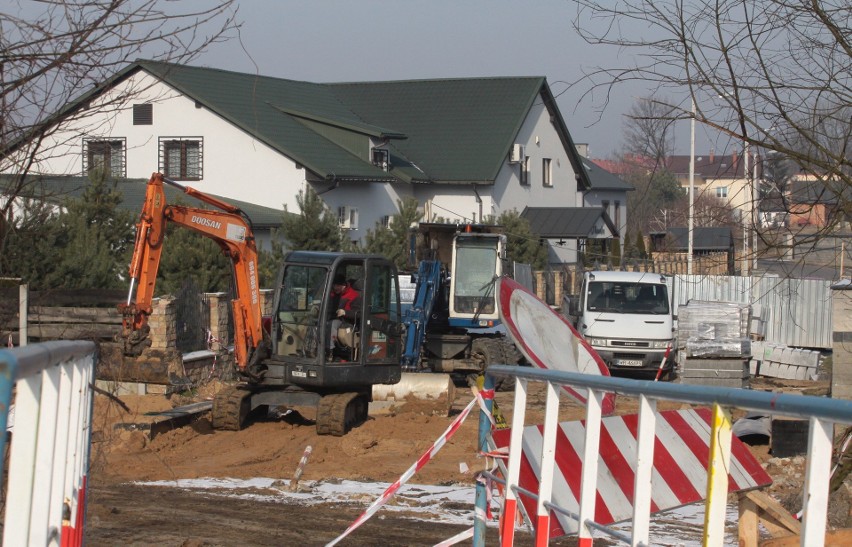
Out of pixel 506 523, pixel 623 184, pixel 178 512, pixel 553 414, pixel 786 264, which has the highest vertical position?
pixel 623 184

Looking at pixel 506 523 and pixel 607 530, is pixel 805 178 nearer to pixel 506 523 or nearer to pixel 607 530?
pixel 506 523

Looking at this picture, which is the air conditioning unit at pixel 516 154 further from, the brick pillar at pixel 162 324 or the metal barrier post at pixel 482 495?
the metal barrier post at pixel 482 495

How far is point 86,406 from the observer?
13.8ft

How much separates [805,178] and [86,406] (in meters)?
4.48

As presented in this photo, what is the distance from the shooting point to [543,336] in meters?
5.89

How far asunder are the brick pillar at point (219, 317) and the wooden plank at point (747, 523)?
17.7 meters

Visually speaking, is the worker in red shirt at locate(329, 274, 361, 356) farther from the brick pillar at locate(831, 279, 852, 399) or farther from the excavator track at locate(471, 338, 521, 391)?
the brick pillar at locate(831, 279, 852, 399)

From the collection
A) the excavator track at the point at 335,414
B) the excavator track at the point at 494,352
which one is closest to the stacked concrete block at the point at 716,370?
the excavator track at the point at 494,352

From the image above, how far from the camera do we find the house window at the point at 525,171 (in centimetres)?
4922

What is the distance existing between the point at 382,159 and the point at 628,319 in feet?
66.2

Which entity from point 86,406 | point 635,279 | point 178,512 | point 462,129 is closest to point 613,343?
point 635,279

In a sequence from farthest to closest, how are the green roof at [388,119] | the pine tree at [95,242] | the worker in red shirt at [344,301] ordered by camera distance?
1. the green roof at [388,119]
2. the pine tree at [95,242]
3. the worker in red shirt at [344,301]

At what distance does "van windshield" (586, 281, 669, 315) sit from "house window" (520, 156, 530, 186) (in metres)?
23.5

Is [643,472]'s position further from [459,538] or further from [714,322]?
[714,322]
